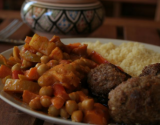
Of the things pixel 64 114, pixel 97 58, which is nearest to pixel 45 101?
pixel 64 114

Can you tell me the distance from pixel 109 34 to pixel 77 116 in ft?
9.94

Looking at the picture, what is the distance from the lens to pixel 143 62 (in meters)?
2.57

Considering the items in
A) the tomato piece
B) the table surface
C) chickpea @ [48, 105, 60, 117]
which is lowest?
the table surface

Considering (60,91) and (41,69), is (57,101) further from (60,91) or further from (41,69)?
(41,69)

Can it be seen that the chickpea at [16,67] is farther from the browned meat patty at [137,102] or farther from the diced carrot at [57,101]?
the browned meat patty at [137,102]

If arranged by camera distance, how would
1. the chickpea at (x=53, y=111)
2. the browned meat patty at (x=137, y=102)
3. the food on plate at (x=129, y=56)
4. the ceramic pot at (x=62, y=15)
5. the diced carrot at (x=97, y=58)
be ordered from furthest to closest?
the ceramic pot at (x=62, y=15)
the diced carrot at (x=97, y=58)
the food on plate at (x=129, y=56)
the chickpea at (x=53, y=111)
the browned meat patty at (x=137, y=102)

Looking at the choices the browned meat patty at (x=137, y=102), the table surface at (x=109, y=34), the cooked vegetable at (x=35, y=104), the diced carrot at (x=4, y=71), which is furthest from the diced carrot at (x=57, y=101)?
the diced carrot at (x=4, y=71)

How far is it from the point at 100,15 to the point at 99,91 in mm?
2156

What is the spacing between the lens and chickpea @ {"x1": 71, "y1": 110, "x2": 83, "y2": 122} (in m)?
1.56

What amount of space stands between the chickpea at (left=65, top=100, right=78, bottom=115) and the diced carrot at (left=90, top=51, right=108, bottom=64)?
3.26 ft

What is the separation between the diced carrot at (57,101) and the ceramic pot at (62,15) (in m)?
2.03

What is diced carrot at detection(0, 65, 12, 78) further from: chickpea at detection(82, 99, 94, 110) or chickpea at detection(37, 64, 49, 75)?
chickpea at detection(82, 99, 94, 110)

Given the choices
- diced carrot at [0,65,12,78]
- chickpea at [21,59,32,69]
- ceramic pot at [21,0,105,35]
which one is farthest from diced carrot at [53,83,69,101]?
ceramic pot at [21,0,105,35]

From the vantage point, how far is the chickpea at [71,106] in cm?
167
